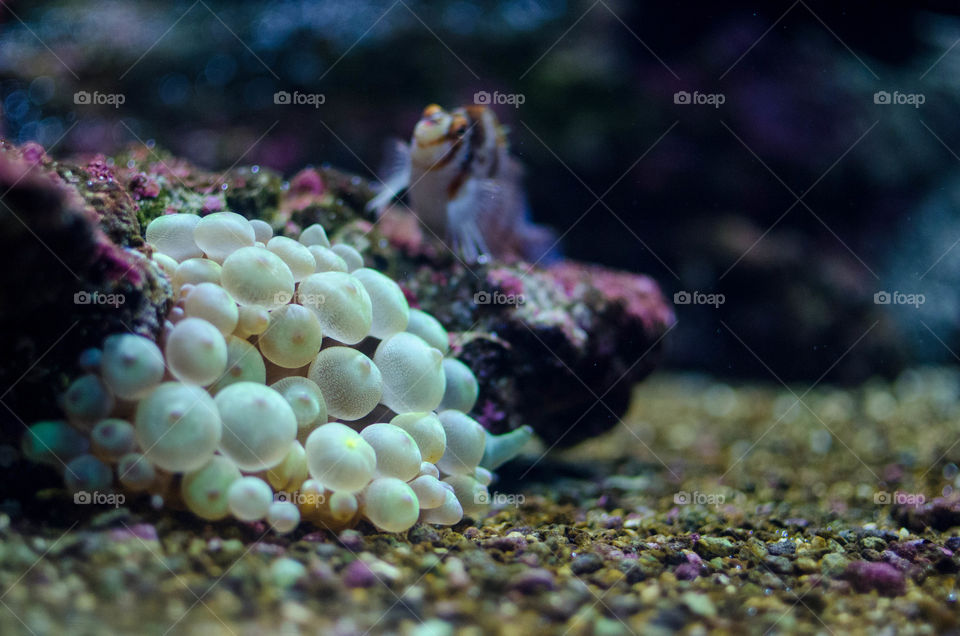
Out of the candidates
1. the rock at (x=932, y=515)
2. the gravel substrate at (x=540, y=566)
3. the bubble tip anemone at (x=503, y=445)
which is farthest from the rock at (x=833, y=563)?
the bubble tip anemone at (x=503, y=445)

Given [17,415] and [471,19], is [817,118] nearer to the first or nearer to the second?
[471,19]

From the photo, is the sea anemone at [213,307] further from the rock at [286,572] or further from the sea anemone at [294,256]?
the rock at [286,572]

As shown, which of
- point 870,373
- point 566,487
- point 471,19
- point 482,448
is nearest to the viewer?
point 482,448

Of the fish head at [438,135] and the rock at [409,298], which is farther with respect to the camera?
the fish head at [438,135]

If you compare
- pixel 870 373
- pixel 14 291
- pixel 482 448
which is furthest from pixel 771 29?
pixel 14 291
